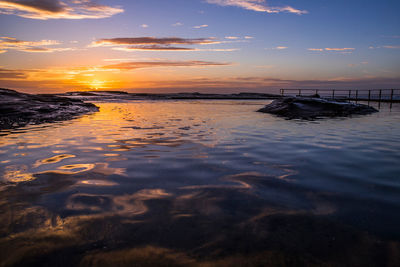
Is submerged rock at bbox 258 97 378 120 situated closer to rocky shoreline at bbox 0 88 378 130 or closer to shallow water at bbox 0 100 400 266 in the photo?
rocky shoreline at bbox 0 88 378 130

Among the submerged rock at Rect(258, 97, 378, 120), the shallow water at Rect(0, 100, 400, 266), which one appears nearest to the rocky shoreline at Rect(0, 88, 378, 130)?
the submerged rock at Rect(258, 97, 378, 120)

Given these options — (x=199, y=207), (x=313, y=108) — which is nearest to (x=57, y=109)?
(x=199, y=207)

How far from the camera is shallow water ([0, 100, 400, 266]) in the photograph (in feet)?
4.77

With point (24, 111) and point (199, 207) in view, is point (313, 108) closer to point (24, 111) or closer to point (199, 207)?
point (199, 207)

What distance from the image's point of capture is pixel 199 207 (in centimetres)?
202

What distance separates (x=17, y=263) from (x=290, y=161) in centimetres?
302

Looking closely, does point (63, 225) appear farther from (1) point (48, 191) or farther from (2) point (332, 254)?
(2) point (332, 254)

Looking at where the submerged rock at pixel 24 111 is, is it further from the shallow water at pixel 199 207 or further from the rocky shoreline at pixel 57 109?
the shallow water at pixel 199 207

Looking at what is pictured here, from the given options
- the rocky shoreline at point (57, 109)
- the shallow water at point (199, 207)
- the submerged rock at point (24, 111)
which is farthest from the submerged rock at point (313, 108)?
the submerged rock at point (24, 111)

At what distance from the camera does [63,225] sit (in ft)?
Result: 5.67

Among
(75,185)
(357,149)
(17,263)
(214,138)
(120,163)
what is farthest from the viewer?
(214,138)

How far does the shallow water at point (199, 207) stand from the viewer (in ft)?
4.77

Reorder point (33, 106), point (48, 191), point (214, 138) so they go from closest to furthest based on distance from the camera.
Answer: point (48, 191) < point (214, 138) < point (33, 106)

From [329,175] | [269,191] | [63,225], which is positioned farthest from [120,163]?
[329,175]
